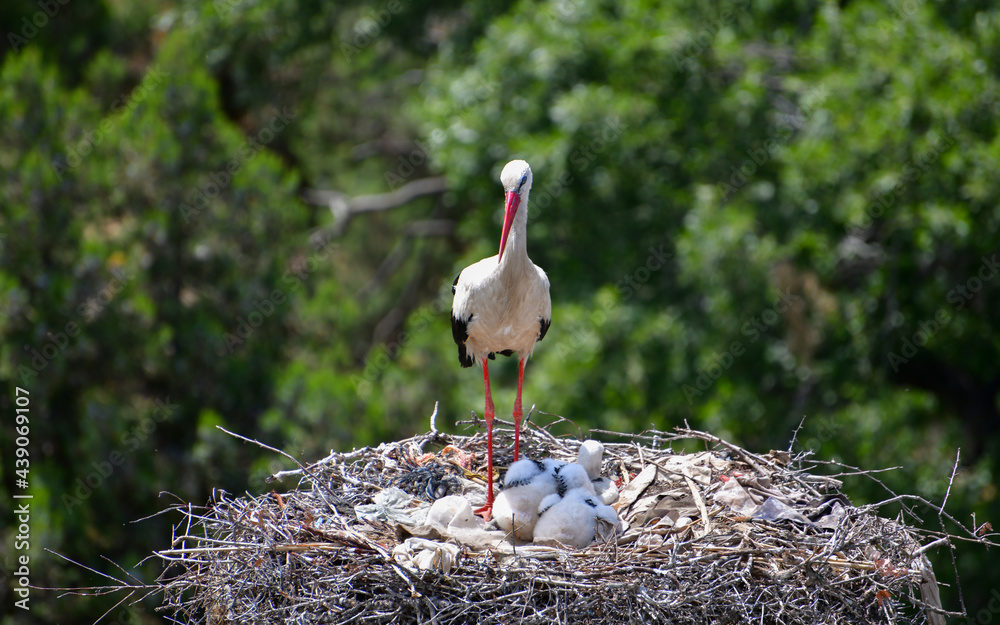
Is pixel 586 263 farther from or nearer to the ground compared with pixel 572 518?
nearer to the ground

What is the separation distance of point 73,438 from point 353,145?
7.57 meters

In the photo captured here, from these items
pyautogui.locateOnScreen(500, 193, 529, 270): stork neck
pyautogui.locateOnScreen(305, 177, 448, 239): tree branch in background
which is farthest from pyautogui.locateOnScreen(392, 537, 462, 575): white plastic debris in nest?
pyautogui.locateOnScreen(305, 177, 448, 239): tree branch in background

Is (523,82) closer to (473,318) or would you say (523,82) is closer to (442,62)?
(442,62)

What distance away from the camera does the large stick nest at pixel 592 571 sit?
3615 mm

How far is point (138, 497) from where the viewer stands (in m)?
9.59

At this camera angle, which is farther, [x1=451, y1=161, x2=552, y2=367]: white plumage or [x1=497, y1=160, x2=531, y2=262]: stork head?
[x1=451, y1=161, x2=552, y2=367]: white plumage

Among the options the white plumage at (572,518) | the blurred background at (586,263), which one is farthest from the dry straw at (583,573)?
the blurred background at (586,263)

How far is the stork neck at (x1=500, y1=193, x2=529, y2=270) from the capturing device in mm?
4656

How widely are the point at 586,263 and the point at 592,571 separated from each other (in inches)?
256

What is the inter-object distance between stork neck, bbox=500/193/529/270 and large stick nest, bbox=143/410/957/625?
151 cm

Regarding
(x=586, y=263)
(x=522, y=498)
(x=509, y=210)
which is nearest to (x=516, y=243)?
(x=509, y=210)

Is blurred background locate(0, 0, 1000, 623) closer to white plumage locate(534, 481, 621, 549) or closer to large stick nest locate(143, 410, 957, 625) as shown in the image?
large stick nest locate(143, 410, 957, 625)

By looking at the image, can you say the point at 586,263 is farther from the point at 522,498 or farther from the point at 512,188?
the point at 522,498

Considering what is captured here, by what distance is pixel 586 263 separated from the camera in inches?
390
